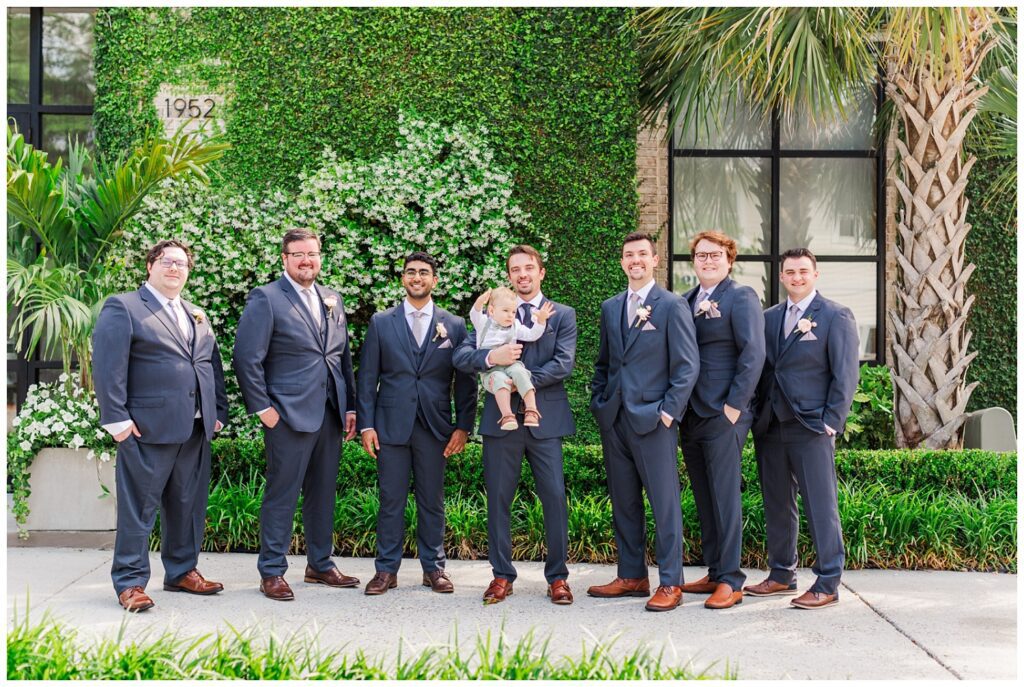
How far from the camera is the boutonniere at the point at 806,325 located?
5566 mm

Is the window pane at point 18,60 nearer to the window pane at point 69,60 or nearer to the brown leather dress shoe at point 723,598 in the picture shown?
the window pane at point 69,60

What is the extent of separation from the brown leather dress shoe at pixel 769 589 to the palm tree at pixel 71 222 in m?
4.93

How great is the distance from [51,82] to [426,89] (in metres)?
4.01

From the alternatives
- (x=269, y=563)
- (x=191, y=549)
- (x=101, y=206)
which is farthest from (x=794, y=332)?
(x=101, y=206)

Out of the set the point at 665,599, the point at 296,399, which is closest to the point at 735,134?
the point at 665,599

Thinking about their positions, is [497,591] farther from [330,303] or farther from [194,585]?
[330,303]

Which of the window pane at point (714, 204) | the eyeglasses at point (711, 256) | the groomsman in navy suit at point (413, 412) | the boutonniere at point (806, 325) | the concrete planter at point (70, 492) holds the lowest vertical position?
the concrete planter at point (70, 492)

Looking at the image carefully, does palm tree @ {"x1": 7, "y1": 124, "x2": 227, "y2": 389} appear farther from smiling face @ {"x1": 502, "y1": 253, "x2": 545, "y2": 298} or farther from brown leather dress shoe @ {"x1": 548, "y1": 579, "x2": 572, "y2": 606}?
brown leather dress shoe @ {"x1": 548, "y1": 579, "x2": 572, "y2": 606}

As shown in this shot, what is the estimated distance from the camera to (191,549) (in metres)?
5.79

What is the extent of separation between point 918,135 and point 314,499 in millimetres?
5754

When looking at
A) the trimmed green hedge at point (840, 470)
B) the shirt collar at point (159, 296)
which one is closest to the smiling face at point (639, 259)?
the trimmed green hedge at point (840, 470)

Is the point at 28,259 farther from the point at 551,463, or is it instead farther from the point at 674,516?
the point at 674,516

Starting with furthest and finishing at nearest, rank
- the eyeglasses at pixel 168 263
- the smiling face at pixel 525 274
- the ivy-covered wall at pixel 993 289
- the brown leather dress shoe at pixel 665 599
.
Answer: the ivy-covered wall at pixel 993 289, the smiling face at pixel 525 274, the eyeglasses at pixel 168 263, the brown leather dress shoe at pixel 665 599

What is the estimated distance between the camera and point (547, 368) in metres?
5.64
